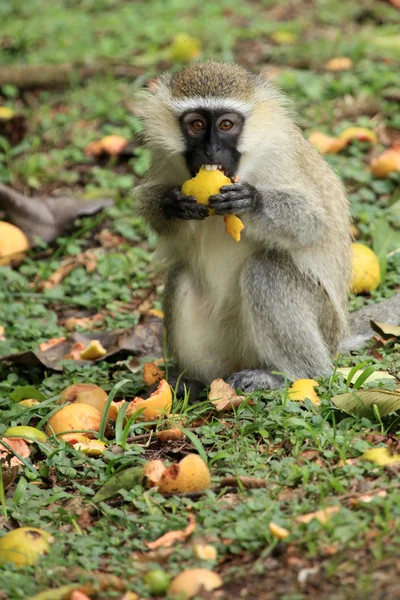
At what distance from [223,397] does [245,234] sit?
1.00 meters

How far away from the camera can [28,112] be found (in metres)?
9.69

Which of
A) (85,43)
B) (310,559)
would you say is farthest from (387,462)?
(85,43)

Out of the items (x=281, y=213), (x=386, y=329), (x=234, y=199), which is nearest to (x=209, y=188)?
(x=234, y=199)

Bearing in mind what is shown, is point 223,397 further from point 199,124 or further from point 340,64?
point 340,64

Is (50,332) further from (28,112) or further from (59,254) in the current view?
(28,112)

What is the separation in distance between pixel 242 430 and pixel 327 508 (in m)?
1.04

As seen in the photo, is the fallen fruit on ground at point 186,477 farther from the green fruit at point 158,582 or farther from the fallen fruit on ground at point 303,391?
the fallen fruit on ground at point 303,391

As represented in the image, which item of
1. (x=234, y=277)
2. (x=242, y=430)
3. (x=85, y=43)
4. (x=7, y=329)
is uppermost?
(x=85, y=43)

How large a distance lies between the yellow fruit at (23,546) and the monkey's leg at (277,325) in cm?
192

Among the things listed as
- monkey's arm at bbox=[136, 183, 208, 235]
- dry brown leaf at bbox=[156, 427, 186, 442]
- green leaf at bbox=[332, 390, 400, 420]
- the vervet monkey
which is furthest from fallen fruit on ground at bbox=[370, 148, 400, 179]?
dry brown leaf at bbox=[156, 427, 186, 442]

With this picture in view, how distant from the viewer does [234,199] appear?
210 inches

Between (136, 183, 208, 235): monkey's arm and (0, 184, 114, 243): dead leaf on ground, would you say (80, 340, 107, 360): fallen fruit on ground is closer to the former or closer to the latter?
(136, 183, 208, 235): monkey's arm

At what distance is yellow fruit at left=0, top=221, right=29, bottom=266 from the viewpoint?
25.7ft

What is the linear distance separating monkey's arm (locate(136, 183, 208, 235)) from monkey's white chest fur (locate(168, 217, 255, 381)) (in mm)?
190
